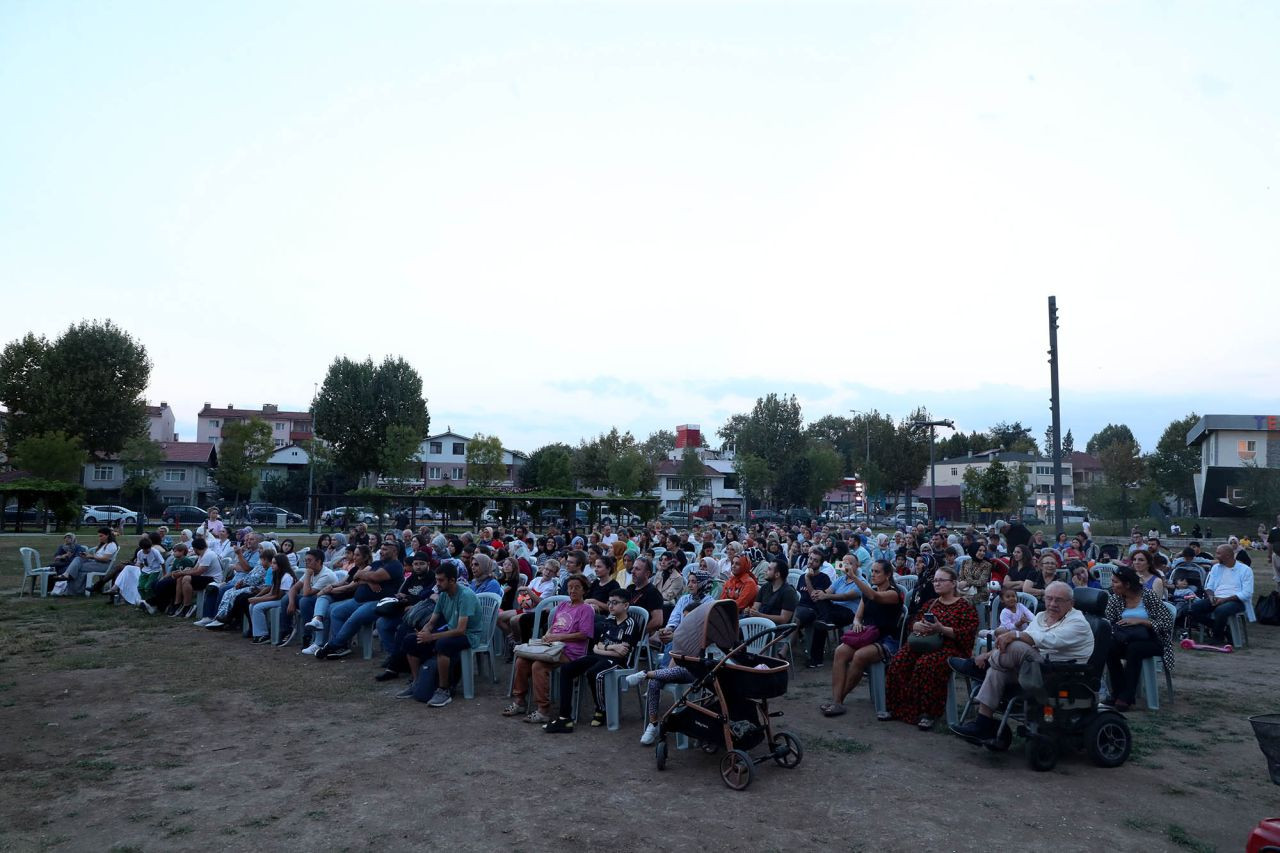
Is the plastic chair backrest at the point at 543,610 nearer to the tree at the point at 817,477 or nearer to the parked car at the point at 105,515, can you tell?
the parked car at the point at 105,515

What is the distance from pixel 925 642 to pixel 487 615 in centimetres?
438

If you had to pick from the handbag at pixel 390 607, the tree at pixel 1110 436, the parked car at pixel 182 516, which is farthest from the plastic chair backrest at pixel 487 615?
the tree at pixel 1110 436

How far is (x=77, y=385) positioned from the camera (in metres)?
48.8

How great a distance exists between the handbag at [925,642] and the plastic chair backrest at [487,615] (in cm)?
401

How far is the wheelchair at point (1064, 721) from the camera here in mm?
5527

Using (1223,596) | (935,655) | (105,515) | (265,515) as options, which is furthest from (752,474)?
(935,655)

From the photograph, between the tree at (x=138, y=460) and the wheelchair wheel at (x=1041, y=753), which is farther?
the tree at (x=138, y=460)

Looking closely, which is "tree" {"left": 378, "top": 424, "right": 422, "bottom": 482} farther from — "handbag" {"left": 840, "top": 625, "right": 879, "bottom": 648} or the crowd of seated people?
"handbag" {"left": 840, "top": 625, "right": 879, "bottom": 648}

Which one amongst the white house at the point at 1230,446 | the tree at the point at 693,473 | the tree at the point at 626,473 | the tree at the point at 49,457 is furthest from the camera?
the tree at the point at 693,473

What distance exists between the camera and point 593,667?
22.8 feet

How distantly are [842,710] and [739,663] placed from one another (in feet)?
6.14

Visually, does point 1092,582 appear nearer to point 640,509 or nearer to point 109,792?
point 109,792

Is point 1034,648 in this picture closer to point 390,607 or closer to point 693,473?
point 390,607

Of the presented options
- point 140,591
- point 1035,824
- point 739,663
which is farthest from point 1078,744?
point 140,591
